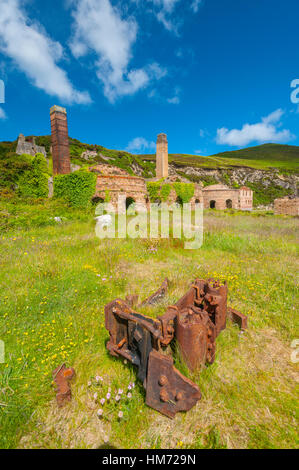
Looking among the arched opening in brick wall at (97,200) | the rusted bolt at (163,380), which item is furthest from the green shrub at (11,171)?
the rusted bolt at (163,380)

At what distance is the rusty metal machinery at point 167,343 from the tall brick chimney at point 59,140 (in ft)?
57.1

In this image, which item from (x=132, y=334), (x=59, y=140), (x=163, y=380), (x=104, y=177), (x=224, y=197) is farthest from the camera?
(x=224, y=197)

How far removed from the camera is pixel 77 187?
15547mm

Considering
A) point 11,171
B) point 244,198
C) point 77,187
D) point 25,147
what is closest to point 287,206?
point 244,198

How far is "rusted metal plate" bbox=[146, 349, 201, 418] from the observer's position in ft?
5.09

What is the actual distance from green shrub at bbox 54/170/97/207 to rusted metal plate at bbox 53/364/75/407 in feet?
49.4

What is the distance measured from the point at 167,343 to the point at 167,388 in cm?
32

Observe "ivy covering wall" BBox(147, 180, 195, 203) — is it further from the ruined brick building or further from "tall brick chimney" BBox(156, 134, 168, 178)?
"tall brick chimney" BBox(156, 134, 168, 178)

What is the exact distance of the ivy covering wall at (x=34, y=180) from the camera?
16.1 m

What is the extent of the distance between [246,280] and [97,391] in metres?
3.55

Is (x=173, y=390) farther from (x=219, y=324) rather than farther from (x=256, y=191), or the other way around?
(x=256, y=191)

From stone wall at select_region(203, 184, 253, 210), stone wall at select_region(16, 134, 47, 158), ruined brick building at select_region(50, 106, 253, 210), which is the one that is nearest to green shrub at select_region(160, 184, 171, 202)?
ruined brick building at select_region(50, 106, 253, 210)

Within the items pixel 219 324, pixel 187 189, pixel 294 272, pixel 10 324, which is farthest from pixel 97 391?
pixel 187 189

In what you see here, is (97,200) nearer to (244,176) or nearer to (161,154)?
(161,154)
